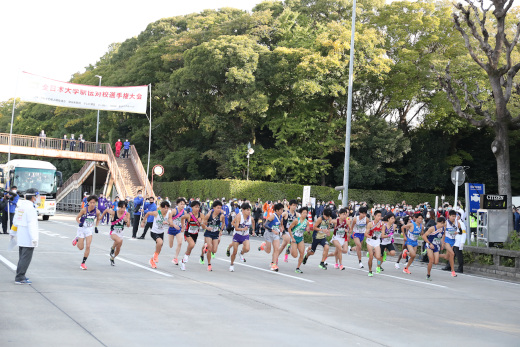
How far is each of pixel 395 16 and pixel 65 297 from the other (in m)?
41.6

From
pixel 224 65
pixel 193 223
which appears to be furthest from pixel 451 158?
pixel 193 223

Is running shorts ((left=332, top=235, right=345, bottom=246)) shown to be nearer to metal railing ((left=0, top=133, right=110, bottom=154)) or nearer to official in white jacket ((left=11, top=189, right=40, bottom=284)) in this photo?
official in white jacket ((left=11, top=189, right=40, bottom=284))

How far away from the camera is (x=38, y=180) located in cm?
3859

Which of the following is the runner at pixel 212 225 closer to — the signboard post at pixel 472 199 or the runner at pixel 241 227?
the runner at pixel 241 227

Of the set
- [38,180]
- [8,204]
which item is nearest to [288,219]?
[8,204]

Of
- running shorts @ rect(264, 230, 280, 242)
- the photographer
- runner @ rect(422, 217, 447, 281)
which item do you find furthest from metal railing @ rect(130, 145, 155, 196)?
runner @ rect(422, 217, 447, 281)

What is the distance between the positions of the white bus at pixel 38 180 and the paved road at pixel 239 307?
873 inches

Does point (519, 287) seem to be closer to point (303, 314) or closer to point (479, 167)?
point (303, 314)

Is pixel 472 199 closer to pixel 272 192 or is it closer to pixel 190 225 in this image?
pixel 190 225

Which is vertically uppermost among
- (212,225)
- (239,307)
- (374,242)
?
(212,225)

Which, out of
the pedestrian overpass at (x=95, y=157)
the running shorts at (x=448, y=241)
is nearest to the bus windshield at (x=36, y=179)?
the pedestrian overpass at (x=95, y=157)

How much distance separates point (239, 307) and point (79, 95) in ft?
123

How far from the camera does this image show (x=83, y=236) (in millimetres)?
14820

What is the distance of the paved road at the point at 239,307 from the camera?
7.74m
